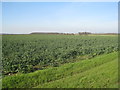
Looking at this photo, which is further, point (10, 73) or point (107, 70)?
point (10, 73)

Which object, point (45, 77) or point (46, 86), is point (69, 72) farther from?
point (46, 86)

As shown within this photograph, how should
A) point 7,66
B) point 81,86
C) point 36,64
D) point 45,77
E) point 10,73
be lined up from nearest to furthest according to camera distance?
1. point 81,86
2. point 45,77
3. point 10,73
4. point 7,66
5. point 36,64

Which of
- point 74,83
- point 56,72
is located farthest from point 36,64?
point 74,83

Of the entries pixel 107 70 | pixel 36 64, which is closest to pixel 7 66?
pixel 36 64

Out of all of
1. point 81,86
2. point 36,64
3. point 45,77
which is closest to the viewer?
point 81,86

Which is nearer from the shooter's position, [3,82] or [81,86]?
[81,86]

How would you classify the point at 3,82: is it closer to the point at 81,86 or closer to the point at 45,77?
the point at 45,77

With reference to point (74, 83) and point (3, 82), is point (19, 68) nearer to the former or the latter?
point (3, 82)

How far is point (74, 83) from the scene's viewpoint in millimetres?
7875

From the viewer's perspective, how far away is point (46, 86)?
25.1ft

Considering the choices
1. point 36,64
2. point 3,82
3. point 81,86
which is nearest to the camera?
point 81,86

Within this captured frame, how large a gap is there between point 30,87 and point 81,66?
17.3ft

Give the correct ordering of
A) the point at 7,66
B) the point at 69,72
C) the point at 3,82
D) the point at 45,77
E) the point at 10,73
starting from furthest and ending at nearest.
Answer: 1. the point at 7,66
2. the point at 10,73
3. the point at 69,72
4. the point at 45,77
5. the point at 3,82

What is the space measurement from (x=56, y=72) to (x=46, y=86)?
247 centimetres
